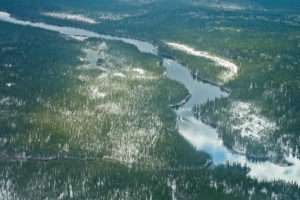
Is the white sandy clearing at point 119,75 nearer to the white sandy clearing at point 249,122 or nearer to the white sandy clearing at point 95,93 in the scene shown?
the white sandy clearing at point 95,93

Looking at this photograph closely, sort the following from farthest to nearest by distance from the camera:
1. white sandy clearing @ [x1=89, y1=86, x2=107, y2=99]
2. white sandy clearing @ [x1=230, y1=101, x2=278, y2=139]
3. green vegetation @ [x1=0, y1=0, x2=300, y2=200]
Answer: white sandy clearing @ [x1=89, y1=86, x2=107, y2=99] → white sandy clearing @ [x1=230, y1=101, x2=278, y2=139] → green vegetation @ [x1=0, y1=0, x2=300, y2=200]

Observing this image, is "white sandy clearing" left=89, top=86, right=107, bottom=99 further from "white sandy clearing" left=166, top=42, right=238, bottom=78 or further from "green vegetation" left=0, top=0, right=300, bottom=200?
"white sandy clearing" left=166, top=42, right=238, bottom=78

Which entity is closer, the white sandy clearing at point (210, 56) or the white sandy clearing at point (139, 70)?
the white sandy clearing at point (139, 70)

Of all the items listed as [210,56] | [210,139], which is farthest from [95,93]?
[210,56]

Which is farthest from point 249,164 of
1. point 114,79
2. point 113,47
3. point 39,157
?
point 113,47

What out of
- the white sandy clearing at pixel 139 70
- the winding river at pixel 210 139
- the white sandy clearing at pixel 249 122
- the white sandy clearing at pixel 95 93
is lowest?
the winding river at pixel 210 139

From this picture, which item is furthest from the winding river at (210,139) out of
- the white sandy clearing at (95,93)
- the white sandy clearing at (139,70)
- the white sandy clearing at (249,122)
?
the white sandy clearing at (95,93)

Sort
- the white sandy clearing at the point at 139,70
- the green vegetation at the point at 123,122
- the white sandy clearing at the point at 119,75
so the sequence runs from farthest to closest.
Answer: the white sandy clearing at the point at 139,70 < the white sandy clearing at the point at 119,75 < the green vegetation at the point at 123,122

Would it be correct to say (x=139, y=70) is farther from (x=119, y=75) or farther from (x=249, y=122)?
(x=249, y=122)

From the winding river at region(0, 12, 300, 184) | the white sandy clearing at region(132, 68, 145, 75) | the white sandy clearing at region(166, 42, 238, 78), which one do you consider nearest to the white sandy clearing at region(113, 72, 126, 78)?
the white sandy clearing at region(132, 68, 145, 75)
